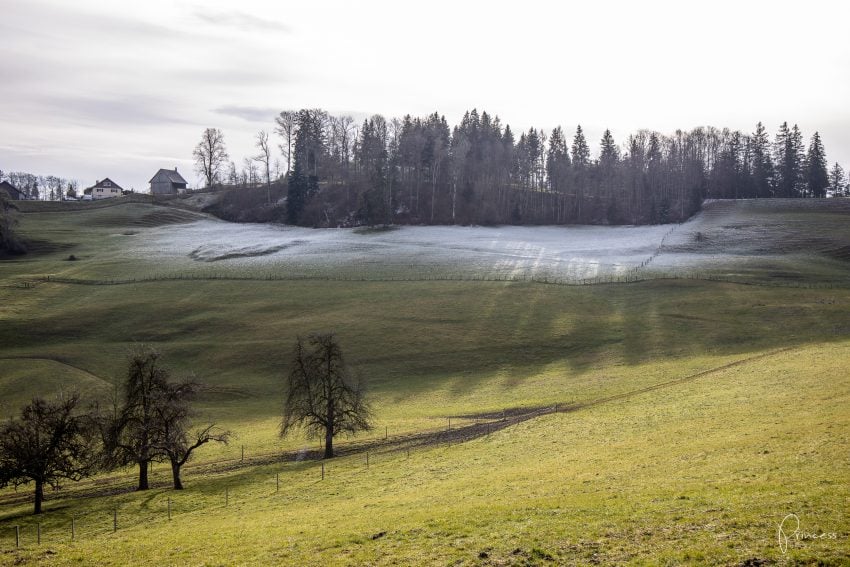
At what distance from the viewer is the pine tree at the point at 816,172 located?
168m

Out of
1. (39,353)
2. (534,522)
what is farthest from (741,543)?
(39,353)

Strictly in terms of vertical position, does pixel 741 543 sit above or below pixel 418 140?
below

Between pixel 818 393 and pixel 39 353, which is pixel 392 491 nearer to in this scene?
pixel 818 393

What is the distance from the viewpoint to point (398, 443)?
46.0m

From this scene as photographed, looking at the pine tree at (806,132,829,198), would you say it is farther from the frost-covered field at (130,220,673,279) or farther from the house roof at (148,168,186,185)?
the house roof at (148,168,186,185)

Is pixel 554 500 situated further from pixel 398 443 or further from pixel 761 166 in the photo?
pixel 761 166

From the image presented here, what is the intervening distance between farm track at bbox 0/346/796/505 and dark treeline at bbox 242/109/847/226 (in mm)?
99689

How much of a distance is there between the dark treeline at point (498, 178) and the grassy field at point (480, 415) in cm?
6222

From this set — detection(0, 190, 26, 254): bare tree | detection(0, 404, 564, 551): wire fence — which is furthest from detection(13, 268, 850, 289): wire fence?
detection(0, 404, 564, 551): wire fence

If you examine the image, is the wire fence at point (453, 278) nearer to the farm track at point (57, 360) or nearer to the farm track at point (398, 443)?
the farm track at point (57, 360)

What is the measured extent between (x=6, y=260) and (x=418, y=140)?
9833 cm

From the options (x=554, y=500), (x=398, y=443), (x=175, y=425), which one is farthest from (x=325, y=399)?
(x=554, y=500)

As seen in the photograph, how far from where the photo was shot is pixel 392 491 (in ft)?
108

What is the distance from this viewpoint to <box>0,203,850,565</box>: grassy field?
72.8 feet
